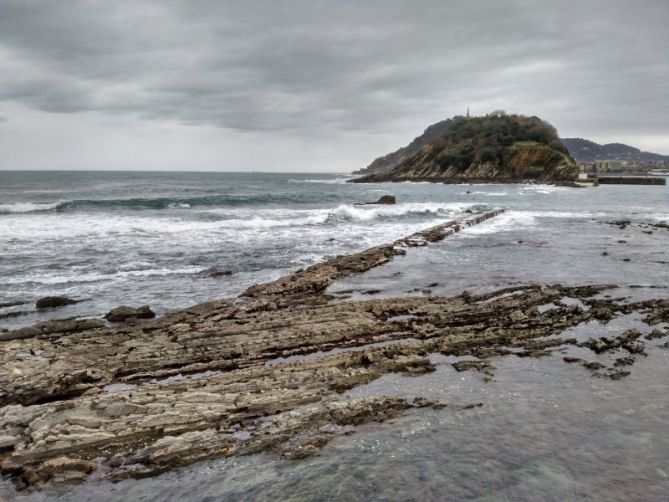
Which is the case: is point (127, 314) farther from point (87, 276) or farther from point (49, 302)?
point (87, 276)

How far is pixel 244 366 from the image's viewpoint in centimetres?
970

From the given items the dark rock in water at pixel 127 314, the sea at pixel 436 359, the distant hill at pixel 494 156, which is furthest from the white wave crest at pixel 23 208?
the distant hill at pixel 494 156

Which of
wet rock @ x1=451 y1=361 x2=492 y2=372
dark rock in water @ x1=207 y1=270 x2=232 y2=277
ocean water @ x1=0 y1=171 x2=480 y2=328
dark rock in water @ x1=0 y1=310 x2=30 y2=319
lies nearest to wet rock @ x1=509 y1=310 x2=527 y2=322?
wet rock @ x1=451 y1=361 x2=492 y2=372

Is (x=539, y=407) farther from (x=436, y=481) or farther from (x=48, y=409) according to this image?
(x=48, y=409)

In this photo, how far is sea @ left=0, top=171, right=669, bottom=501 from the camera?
614 cm

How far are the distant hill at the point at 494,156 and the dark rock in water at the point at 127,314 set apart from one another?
A: 393 feet

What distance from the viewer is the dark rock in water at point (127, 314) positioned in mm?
12805

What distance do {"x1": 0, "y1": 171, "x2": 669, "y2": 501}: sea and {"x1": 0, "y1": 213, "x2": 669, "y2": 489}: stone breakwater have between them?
0.39 meters

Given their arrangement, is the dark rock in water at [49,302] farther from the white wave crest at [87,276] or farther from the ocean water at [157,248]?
the white wave crest at [87,276]

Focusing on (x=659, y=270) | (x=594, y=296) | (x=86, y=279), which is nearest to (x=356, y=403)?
(x=594, y=296)

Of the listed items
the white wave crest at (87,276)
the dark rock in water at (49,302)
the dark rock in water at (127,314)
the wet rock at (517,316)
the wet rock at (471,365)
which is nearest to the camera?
the wet rock at (471,365)

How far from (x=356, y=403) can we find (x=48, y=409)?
16.9ft

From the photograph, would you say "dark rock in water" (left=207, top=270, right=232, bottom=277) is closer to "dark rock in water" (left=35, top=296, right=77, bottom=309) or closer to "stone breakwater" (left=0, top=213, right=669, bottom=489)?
"stone breakwater" (left=0, top=213, right=669, bottom=489)

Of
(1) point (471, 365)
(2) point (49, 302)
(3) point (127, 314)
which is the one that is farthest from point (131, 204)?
(1) point (471, 365)
